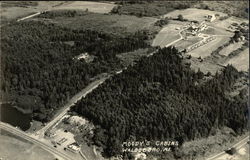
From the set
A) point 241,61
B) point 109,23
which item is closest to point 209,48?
point 241,61

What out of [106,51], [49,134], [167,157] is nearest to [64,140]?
[49,134]

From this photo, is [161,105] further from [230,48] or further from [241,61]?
[230,48]

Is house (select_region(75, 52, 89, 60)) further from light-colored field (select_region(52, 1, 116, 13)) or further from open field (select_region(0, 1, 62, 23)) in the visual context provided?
light-colored field (select_region(52, 1, 116, 13))

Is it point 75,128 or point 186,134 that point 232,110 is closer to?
point 186,134

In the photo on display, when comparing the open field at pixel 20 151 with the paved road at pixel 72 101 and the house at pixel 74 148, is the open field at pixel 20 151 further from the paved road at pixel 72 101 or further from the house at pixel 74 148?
the paved road at pixel 72 101

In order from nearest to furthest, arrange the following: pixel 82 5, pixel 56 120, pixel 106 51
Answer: pixel 56 120, pixel 106 51, pixel 82 5

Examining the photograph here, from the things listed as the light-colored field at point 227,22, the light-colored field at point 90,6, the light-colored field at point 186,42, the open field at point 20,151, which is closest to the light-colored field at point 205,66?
the light-colored field at point 186,42
